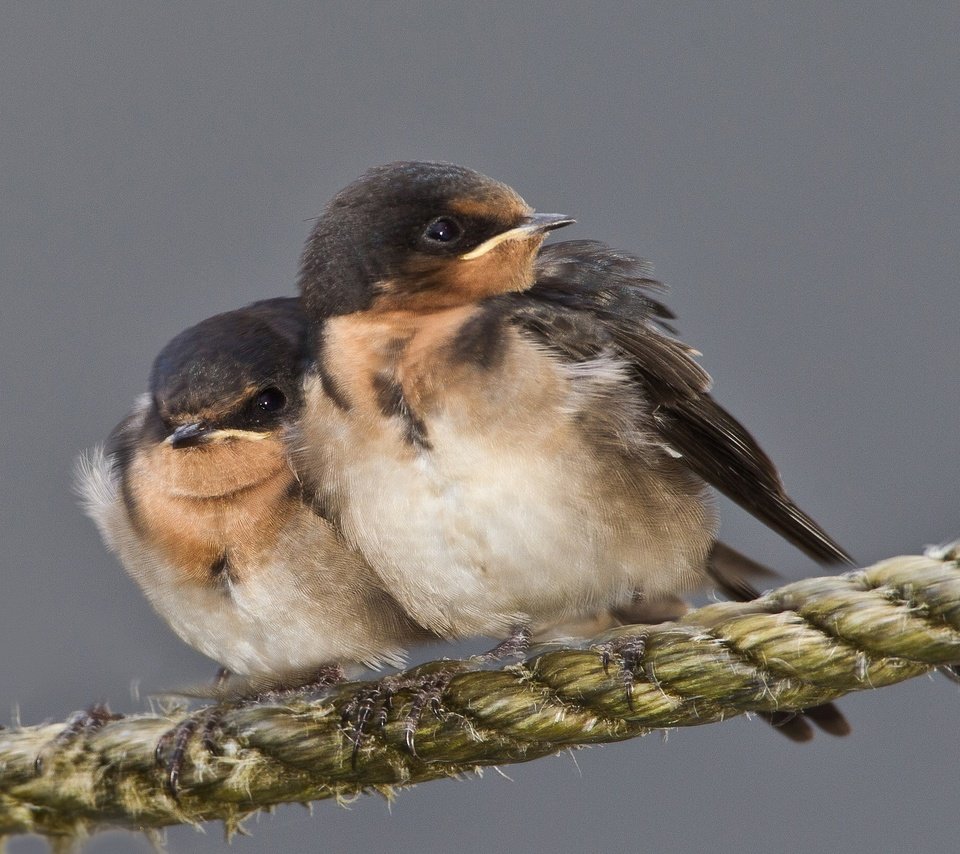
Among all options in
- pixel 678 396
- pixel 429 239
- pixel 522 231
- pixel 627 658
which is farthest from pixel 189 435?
pixel 627 658

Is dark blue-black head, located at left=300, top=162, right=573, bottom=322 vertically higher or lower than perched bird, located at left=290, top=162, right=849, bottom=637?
higher

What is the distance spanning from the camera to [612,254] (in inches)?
162

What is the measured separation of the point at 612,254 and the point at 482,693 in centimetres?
154

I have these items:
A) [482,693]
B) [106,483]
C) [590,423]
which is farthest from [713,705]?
[106,483]

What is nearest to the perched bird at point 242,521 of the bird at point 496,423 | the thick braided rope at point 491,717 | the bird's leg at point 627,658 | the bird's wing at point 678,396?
the bird at point 496,423

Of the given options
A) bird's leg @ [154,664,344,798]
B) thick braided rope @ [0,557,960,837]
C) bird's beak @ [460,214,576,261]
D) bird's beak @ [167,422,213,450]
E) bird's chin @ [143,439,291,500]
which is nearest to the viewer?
thick braided rope @ [0,557,960,837]

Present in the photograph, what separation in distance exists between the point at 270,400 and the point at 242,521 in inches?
12.9

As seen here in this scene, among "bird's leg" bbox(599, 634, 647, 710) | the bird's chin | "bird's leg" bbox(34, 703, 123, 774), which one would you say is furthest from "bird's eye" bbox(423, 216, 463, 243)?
"bird's leg" bbox(34, 703, 123, 774)

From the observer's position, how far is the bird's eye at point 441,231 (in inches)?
143

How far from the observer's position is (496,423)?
11.3 ft

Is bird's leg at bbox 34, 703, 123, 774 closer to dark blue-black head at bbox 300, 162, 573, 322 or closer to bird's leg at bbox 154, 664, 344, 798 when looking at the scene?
bird's leg at bbox 154, 664, 344, 798

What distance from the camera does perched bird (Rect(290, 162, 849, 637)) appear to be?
3.46 m

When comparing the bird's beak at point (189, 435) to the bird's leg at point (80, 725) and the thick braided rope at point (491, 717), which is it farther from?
the thick braided rope at point (491, 717)

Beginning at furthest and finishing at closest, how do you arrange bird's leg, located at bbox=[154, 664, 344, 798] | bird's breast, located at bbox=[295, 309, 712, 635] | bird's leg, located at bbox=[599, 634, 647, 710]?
bird's breast, located at bbox=[295, 309, 712, 635]
bird's leg, located at bbox=[154, 664, 344, 798]
bird's leg, located at bbox=[599, 634, 647, 710]
